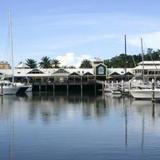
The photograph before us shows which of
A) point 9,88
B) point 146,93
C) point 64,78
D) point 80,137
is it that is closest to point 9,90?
point 9,88

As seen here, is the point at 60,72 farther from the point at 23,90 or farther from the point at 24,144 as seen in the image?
the point at 24,144

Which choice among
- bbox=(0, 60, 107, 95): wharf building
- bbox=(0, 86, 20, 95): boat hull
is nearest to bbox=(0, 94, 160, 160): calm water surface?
bbox=(0, 86, 20, 95): boat hull

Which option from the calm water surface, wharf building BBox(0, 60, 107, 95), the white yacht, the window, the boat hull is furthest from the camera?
the window

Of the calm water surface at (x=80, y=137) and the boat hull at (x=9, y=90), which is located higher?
the boat hull at (x=9, y=90)

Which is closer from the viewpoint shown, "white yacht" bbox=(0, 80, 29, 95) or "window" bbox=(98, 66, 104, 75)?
"white yacht" bbox=(0, 80, 29, 95)

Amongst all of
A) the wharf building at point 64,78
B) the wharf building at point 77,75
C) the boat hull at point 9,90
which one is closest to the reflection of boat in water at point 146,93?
the boat hull at point 9,90

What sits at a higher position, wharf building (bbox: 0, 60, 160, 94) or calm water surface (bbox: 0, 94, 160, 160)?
wharf building (bbox: 0, 60, 160, 94)

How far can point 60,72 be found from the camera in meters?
158

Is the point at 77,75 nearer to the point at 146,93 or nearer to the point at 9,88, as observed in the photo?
the point at 9,88

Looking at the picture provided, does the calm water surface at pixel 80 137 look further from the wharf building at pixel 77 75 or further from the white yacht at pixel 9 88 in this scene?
the wharf building at pixel 77 75

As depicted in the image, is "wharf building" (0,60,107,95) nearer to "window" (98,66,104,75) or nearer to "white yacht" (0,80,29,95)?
"window" (98,66,104,75)

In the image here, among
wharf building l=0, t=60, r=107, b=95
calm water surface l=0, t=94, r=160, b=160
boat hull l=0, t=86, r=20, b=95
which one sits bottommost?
calm water surface l=0, t=94, r=160, b=160

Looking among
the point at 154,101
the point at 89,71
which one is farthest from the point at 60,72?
the point at 154,101

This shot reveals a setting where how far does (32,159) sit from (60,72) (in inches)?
5049
